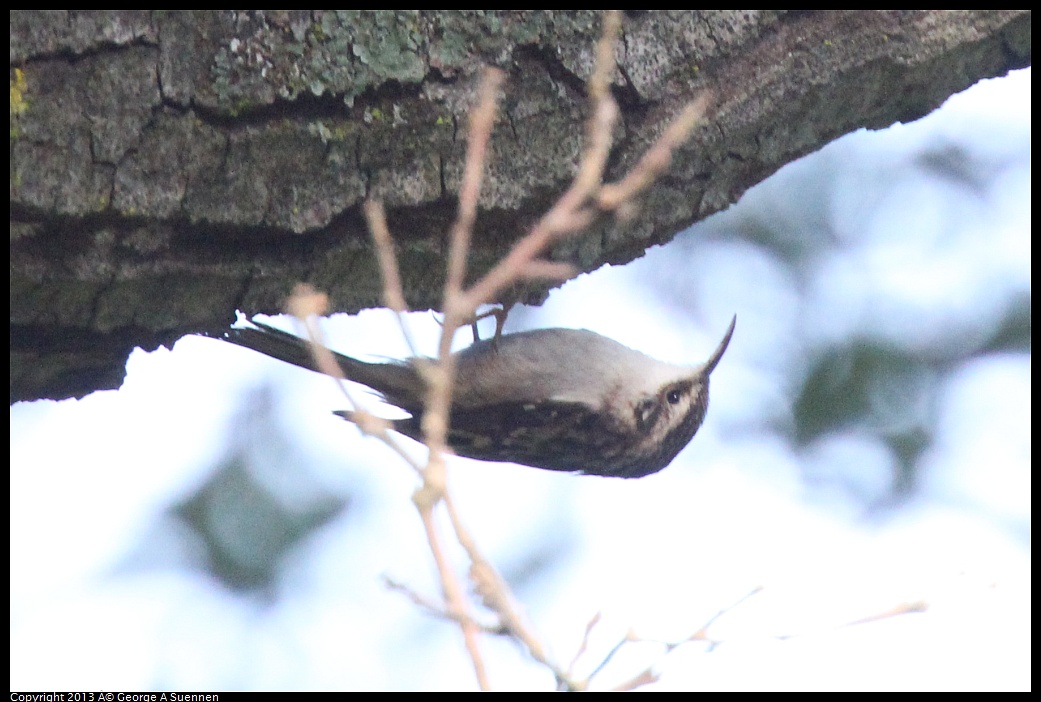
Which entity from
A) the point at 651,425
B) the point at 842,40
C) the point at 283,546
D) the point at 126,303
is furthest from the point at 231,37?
the point at 283,546

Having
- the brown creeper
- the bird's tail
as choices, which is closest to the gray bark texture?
the bird's tail

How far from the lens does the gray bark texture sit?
189 cm

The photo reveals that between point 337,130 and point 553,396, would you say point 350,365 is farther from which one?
point 337,130

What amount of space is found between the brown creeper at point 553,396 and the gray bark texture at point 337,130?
672 mm

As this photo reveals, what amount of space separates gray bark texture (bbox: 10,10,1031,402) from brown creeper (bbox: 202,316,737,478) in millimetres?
672

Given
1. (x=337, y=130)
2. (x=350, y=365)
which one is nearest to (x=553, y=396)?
(x=350, y=365)

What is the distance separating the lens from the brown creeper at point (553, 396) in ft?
10.7

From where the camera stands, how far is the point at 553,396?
10.7 feet

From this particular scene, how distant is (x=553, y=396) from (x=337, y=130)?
1.39 metres

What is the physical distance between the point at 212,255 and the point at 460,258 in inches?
45.9

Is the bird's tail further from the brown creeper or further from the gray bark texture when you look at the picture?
the gray bark texture

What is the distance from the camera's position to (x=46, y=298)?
2049mm

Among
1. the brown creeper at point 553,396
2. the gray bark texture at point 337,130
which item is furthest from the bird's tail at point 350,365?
the gray bark texture at point 337,130

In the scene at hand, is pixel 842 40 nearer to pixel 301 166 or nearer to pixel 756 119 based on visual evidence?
pixel 756 119
